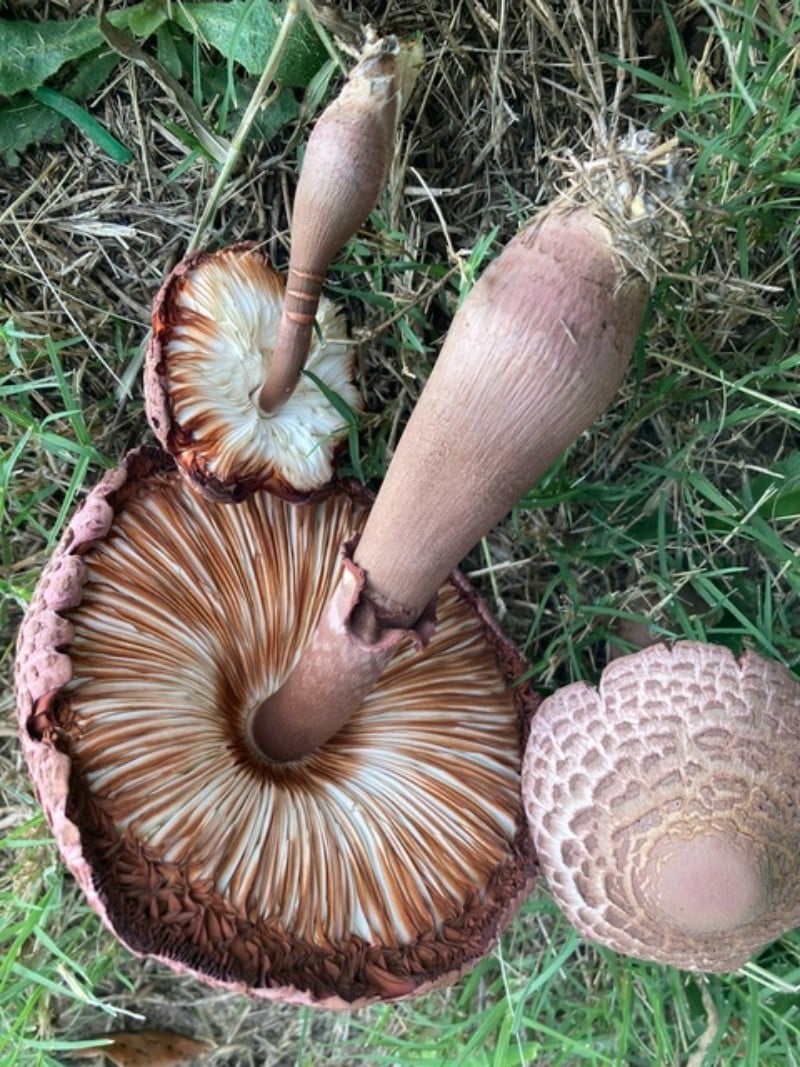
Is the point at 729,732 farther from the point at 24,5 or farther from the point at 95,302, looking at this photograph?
the point at 24,5

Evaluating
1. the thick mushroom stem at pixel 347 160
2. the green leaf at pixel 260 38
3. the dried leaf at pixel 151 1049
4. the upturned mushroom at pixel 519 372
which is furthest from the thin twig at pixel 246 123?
the dried leaf at pixel 151 1049

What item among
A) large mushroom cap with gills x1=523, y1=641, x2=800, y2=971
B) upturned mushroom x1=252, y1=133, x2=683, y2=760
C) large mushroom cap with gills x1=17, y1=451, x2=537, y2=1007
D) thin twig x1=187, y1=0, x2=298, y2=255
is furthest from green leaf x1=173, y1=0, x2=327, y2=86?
large mushroom cap with gills x1=523, y1=641, x2=800, y2=971

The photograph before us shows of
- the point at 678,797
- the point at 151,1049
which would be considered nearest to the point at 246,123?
the point at 678,797

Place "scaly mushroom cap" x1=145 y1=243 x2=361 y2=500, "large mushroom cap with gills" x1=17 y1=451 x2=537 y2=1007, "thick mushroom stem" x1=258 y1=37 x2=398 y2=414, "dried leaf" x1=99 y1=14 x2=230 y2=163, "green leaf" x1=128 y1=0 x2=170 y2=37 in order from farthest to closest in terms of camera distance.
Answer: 1. "green leaf" x1=128 y1=0 x2=170 y2=37
2. "dried leaf" x1=99 y1=14 x2=230 y2=163
3. "scaly mushroom cap" x1=145 y1=243 x2=361 y2=500
4. "large mushroom cap with gills" x1=17 y1=451 x2=537 y2=1007
5. "thick mushroom stem" x1=258 y1=37 x2=398 y2=414

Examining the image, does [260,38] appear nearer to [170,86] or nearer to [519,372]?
[170,86]

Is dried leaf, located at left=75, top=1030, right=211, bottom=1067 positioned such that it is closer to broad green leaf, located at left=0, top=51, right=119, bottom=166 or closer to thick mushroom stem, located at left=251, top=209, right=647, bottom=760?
thick mushroom stem, located at left=251, top=209, right=647, bottom=760

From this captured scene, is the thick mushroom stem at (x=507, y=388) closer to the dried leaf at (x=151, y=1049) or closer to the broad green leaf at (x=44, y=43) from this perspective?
the broad green leaf at (x=44, y=43)

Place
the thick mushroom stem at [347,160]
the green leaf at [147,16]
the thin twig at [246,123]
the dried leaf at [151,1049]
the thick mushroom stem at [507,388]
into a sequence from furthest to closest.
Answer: the dried leaf at [151,1049] < the green leaf at [147,16] < the thin twig at [246,123] < the thick mushroom stem at [347,160] < the thick mushroom stem at [507,388]
